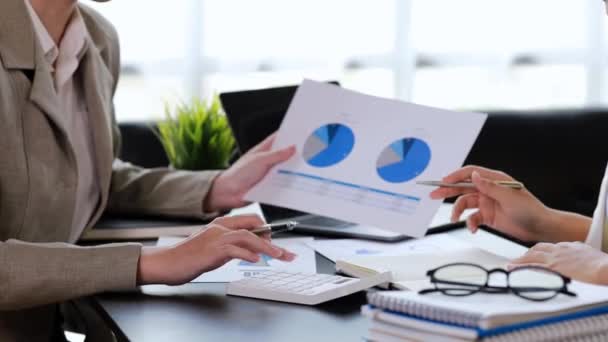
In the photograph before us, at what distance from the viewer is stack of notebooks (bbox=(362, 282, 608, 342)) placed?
0.85 metres

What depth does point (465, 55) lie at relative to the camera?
4375mm

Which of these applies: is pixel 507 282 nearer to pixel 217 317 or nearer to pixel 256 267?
pixel 217 317

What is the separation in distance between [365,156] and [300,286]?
0.44 m

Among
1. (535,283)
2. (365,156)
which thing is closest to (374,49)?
(365,156)

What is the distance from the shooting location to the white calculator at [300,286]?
1251 millimetres

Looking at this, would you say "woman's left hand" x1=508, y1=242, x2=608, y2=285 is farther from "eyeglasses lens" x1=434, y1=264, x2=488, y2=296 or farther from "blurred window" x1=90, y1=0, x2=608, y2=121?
"blurred window" x1=90, y1=0, x2=608, y2=121

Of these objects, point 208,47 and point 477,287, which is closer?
point 477,287

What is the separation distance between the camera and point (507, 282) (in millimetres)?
926

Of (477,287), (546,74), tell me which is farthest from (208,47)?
(477,287)

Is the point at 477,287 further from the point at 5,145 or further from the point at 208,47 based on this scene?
the point at 208,47

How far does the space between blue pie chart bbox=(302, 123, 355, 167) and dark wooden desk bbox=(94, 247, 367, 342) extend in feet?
1.41

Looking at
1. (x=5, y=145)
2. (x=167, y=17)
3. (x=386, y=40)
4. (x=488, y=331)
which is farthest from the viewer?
(x=386, y=40)

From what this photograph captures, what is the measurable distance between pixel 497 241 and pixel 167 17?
2.48 meters

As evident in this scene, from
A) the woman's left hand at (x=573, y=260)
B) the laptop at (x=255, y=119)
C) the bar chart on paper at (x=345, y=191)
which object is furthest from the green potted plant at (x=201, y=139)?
the woman's left hand at (x=573, y=260)
